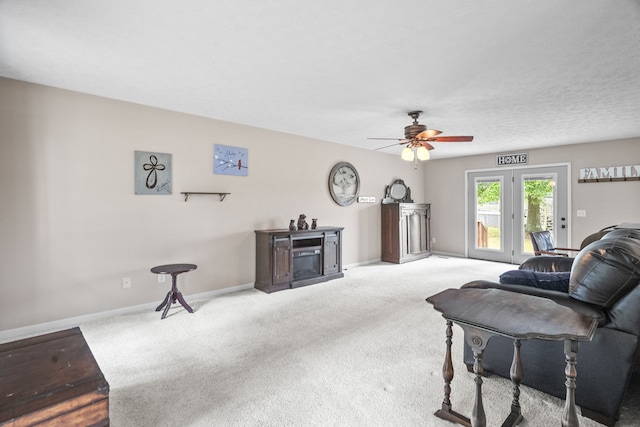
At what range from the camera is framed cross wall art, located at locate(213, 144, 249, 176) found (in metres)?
4.38

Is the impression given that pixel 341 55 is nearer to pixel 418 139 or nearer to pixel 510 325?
pixel 418 139

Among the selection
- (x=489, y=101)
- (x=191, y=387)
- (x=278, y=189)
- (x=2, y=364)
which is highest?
(x=489, y=101)

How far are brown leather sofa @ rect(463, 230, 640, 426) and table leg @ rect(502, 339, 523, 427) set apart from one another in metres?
0.30

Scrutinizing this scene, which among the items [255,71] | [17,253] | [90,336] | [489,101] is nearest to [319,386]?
[90,336]

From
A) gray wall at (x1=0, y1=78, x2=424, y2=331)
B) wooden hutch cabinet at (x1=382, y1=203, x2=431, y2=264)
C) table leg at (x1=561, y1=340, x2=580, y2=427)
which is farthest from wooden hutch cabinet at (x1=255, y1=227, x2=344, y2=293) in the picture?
table leg at (x1=561, y1=340, x2=580, y2=427)

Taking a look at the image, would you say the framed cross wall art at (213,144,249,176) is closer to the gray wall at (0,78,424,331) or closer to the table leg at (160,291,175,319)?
the gray wall at (0,78,424,331)

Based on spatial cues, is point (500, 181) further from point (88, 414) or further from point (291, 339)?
point (88, 414)

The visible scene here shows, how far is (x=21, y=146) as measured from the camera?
3057 mm

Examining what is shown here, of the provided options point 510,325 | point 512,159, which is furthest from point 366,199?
point 510,325

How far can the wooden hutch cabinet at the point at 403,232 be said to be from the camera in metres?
6.61

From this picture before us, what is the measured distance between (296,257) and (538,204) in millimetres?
4997

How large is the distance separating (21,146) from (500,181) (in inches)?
304

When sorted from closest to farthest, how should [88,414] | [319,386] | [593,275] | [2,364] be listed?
[88,414], [2,364], [593,275], [319,386]

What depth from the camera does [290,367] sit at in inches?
96.0
